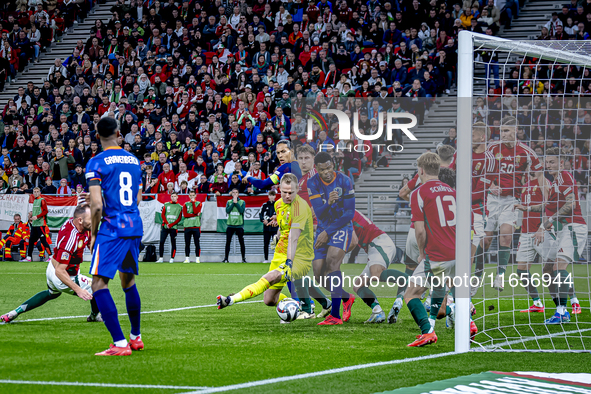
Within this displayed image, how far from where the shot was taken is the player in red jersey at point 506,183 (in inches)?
379

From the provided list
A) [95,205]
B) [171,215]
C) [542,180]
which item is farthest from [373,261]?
[171,215]

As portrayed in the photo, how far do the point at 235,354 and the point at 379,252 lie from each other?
3.45 metres

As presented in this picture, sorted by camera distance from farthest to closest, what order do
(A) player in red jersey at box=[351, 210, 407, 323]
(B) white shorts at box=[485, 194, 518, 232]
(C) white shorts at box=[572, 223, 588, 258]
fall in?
(B) white shorts at box=[485, 194, 518, 232], (C) white shorts at box=[572, 223, 588, 258], (A) player in red jersey at box=[351, 210, 407, 323]

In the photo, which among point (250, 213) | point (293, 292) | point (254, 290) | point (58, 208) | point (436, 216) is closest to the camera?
point (436, 216)

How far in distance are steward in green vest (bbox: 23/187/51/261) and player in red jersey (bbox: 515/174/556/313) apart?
15.1 meters

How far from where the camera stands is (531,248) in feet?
32.3

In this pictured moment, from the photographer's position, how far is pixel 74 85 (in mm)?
27219

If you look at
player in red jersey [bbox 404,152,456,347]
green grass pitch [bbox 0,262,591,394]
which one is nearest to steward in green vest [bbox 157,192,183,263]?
green grass pitch [bbox 0,262,591,394]

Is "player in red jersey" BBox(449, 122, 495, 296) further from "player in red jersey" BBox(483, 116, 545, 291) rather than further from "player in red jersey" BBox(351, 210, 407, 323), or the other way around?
"player in red jersey" BBox(351, 210, 407, 323)

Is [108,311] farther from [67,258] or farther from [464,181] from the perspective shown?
[464,181]

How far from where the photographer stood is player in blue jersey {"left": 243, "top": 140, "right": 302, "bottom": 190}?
8383 mm

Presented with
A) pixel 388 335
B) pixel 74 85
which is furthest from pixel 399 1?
pixel 388 335

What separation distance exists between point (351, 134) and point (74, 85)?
1291 centimetres

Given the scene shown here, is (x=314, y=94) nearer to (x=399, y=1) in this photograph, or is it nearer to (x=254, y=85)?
(x=254, y=85)
